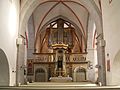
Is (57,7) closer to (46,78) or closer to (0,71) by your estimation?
(46,78)

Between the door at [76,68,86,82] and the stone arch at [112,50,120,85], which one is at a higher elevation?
the stone arch at [112,50,120,85]

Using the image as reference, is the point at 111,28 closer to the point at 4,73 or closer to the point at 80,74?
the point at 4,73

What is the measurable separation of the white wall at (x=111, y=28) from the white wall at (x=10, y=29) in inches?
165

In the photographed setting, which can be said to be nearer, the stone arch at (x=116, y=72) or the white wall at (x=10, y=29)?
the white wall at (x=10, y=29)

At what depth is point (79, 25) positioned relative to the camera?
1780 centimetres

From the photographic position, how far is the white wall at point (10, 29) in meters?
7.89

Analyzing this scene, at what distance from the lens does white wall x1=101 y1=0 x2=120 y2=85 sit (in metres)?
8.03

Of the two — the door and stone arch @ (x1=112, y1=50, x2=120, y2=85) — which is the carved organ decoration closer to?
the door

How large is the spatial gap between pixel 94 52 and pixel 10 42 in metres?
Result: 9.37

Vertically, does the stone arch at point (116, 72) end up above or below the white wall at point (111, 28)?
below

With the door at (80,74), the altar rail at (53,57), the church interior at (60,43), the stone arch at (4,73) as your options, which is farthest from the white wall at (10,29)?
the door at (80,74)

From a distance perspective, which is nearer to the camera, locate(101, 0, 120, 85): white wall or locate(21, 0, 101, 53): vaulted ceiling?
locate(101, 0, 120, 85): white wall

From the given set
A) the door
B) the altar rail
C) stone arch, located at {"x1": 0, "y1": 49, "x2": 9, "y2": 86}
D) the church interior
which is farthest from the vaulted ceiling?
stone arch, located at {"x1": 0, "y1": 49, "x2": 9, "y2": 86}

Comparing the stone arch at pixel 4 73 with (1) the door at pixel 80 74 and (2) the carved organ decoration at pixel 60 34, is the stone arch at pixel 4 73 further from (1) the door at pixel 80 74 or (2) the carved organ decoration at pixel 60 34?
(2) the carved organ decoration at pixel 60 34
